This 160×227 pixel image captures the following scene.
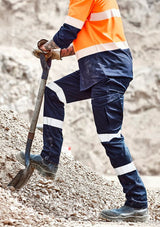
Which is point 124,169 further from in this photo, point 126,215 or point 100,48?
point 100,48

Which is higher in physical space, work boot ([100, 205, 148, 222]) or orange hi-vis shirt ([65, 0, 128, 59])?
orange hi-vis shirt ([65, 0, 128, 59])

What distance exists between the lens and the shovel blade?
3.22 metres

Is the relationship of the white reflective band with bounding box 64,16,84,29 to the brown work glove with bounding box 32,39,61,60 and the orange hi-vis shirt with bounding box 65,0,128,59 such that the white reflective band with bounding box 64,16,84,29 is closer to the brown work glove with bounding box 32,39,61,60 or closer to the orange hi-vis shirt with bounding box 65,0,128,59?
the orange hi-vis shirt with bounding box 65,0,128,59

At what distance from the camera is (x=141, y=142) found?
32.6 feet

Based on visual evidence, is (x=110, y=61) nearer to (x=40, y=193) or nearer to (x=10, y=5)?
(x=40, y=193)

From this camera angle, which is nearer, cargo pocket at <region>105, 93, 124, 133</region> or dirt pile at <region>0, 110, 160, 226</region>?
dirt pile at <region>0, 110, 160, 226</region>

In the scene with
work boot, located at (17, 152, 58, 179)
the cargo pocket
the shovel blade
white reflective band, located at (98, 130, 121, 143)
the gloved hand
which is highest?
the gloved hand

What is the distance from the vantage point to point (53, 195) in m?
3.38

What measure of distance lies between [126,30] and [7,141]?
7.47 metres

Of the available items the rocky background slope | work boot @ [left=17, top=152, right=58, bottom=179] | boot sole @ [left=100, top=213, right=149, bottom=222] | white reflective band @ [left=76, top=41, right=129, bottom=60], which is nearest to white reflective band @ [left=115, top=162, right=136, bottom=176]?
boot sole @ [left=100, top=213, right=149, bottom=222]

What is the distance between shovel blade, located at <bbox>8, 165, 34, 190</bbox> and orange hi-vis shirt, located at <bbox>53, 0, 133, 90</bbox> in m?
0.84

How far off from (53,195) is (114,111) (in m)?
0.96

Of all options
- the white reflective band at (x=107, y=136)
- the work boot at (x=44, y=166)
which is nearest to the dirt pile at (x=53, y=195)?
the work boot at (x=44, y=166)

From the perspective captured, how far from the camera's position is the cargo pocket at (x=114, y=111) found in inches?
115
